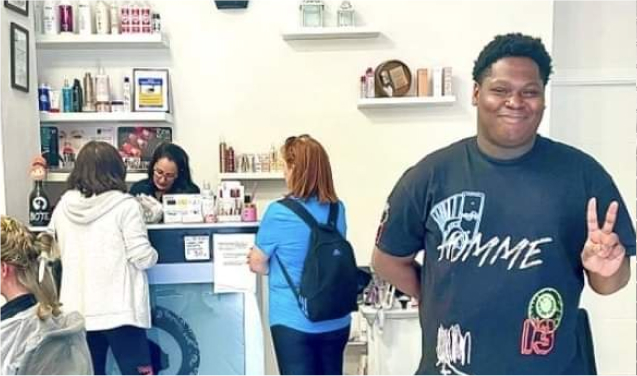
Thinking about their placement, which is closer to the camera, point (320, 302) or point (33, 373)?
point (33, 373)

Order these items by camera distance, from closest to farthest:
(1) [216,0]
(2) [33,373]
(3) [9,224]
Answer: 1. (2) [33,373]
2. (3) [9,224]
3. (1) [216,0]

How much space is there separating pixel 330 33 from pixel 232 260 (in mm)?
1504

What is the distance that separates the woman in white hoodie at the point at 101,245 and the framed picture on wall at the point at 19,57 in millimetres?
877

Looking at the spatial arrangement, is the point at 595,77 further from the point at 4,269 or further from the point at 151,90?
the point at 4,269

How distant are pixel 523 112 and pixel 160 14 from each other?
276cm

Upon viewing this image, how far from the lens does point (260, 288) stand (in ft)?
9.16

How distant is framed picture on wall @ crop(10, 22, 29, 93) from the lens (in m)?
2.98

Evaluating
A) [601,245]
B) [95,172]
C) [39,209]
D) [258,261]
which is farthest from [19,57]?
[601,245]

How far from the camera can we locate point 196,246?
2650 millimetres

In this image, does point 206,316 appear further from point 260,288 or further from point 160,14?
point 160,14

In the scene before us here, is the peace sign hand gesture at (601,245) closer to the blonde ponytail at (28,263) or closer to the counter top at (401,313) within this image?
the blonde ponytail at (28,263)

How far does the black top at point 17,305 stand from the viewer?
1.59 m

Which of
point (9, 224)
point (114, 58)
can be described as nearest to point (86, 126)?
point (114, 58)

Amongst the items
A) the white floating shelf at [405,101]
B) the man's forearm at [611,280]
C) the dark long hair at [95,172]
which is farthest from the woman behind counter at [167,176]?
the man's forearm at [611,280]
